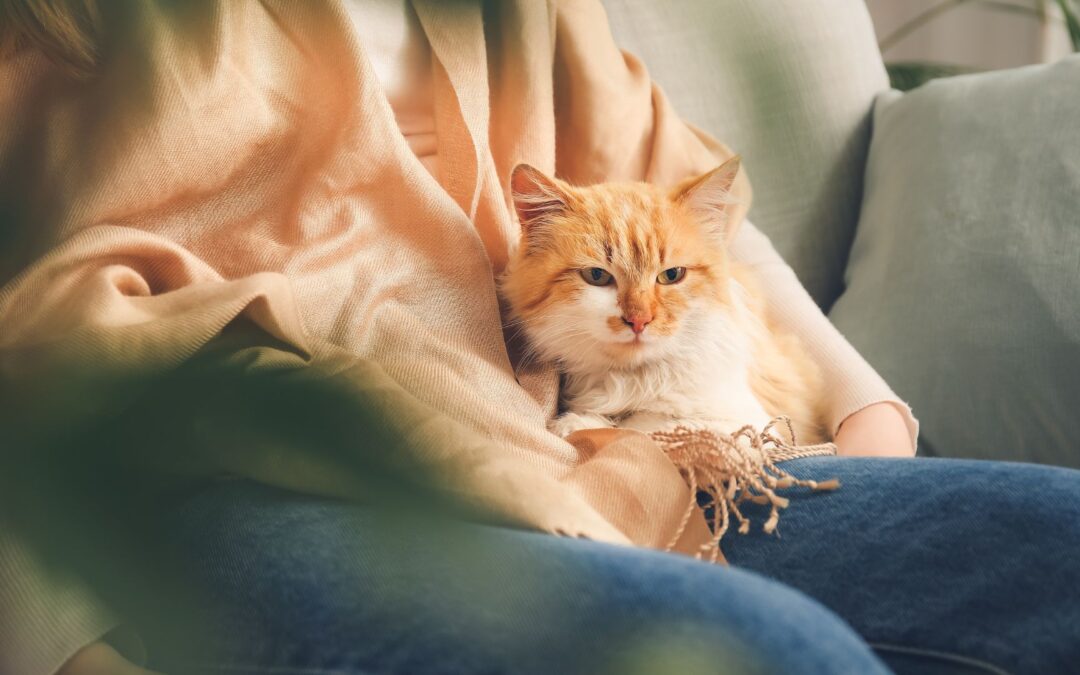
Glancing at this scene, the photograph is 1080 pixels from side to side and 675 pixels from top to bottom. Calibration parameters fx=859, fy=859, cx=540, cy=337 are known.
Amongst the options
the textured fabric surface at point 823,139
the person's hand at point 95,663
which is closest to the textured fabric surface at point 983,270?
the textured fabric surface at point 823,139

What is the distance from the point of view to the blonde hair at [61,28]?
0.69 meters

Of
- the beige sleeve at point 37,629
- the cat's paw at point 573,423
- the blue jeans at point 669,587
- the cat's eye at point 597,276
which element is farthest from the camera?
the cat's eye at point 597,276

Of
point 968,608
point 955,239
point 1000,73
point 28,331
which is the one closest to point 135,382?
point 28,331

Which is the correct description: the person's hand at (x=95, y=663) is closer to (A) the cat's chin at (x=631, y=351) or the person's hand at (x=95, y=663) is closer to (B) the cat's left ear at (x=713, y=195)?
(A) the cat's chin at (x=631, y=351)

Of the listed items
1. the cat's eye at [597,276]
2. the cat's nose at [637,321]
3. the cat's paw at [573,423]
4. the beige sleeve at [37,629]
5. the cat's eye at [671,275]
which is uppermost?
the beige sleeve at [37,629]

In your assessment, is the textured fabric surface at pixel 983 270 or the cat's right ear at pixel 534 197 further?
the textured fabric surface at pixel 983 270

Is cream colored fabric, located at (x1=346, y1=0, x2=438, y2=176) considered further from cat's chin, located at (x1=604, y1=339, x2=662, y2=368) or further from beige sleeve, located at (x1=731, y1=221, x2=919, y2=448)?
beige sleeve, located at (x1=731, y1=221, x2=919, y2=448)

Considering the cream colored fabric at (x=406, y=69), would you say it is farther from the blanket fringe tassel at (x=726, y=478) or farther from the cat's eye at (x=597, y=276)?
the blanket fringe tassel at (x=726, y=478)

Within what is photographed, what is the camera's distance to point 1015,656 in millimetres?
661

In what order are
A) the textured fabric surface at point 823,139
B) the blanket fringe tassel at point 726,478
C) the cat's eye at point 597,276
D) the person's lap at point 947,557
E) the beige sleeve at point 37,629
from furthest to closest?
1. the textured fabric surface at point 823,139
2. the cat's eye at point 597,276
3. the blanket fringe tassel at point 726,478
4. the person's lap at point 947,557
5. the beige sleeve at point 37,629

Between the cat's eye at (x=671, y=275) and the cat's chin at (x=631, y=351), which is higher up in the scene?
the cat's eye at (x=671, y=275)

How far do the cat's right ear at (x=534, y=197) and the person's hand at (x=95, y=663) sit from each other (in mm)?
702

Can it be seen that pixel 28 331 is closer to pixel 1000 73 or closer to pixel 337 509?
pixel 337 509

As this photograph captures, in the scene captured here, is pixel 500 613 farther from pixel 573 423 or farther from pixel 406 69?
pixel 406 69
